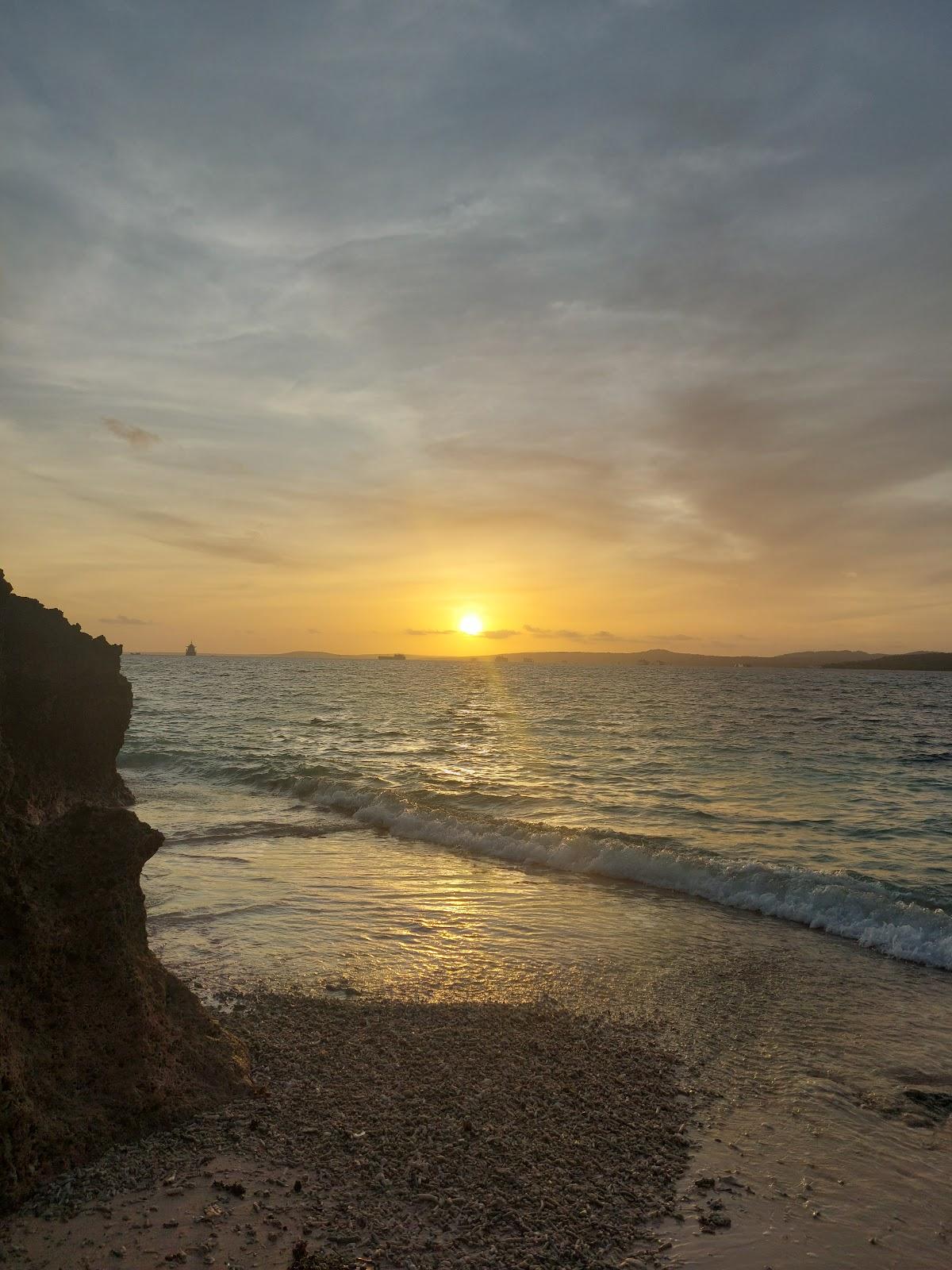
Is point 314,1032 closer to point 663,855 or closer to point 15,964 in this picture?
point 15,964

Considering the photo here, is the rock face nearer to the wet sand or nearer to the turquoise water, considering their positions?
the wet sand

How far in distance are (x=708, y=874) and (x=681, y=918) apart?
229cm

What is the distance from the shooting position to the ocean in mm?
5871

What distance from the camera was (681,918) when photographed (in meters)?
12.5

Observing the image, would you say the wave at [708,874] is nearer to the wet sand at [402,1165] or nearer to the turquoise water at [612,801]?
the turquoise water at [612,801]

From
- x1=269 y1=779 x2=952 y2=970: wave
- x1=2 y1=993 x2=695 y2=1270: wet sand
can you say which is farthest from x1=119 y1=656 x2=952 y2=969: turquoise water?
x1=2 y1=993 x2=695 y2=1270: wet sand

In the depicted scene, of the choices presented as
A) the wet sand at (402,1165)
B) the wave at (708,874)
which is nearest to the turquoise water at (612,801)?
the wave at (708,874)

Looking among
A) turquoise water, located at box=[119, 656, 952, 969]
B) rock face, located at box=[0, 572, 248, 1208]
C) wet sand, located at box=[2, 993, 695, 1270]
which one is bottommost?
turquoise water, located at box=[119, 656, 952, 969]

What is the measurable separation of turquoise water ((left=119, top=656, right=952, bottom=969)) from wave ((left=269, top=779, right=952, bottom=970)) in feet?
0.13

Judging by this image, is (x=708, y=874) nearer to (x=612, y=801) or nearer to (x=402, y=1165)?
Answer: (x=612, y=801)

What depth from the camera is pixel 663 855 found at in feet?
51.0

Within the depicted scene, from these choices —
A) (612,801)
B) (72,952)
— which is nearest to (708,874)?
(612,801)

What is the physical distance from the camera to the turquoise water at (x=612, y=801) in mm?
14109

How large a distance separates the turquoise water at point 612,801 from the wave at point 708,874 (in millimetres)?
40
